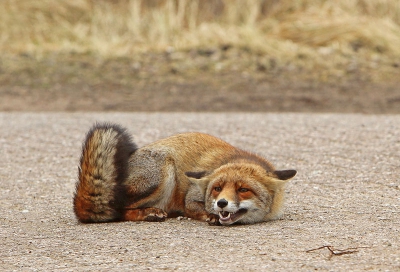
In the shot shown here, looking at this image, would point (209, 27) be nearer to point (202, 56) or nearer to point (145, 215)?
point (202, 56)

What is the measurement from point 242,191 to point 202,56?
1144cm

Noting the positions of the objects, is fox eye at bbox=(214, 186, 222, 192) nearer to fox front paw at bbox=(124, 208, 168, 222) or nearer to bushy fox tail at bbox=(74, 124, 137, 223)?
fox front paw at bbox=(124, 208, 168, 222)

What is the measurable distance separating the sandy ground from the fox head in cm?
14

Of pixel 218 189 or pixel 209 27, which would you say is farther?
pixel 209 27

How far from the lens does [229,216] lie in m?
6.04

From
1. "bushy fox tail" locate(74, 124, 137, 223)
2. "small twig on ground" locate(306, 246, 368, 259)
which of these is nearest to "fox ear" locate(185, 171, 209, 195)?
"bushy fox tail" locate(74, 124, 137, 223)

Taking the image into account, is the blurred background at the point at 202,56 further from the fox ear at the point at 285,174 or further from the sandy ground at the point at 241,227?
the fox ear at the point at 285,174

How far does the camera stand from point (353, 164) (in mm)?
8789

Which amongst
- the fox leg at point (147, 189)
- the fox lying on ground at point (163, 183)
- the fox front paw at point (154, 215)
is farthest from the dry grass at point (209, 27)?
the fox front paw at point (154, 215)

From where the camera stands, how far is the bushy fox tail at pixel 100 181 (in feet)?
20.7

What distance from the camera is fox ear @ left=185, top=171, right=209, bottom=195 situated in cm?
626

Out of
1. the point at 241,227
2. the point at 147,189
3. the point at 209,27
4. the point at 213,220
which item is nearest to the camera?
the point at 241,227

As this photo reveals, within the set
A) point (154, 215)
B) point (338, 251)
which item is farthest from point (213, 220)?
point (338, 251)

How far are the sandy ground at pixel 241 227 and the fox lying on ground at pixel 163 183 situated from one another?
0.15 m
